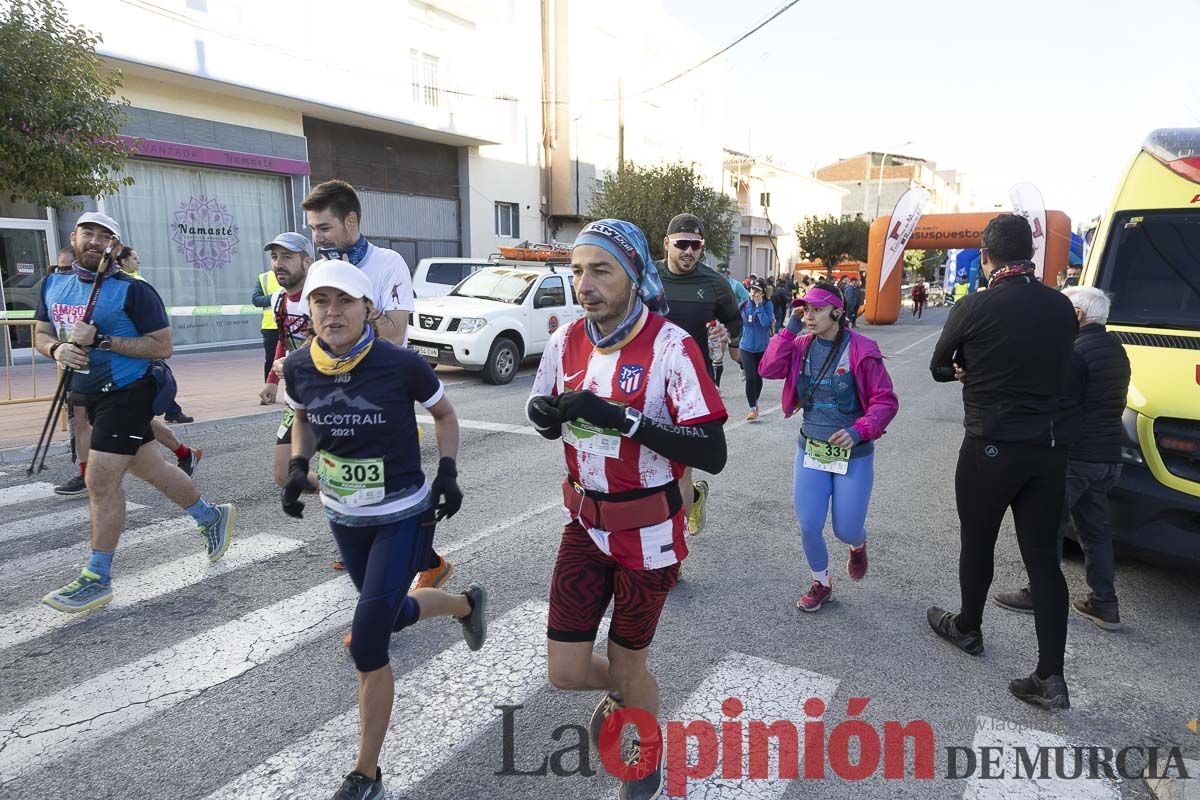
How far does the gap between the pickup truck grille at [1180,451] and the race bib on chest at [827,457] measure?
1.71 meters

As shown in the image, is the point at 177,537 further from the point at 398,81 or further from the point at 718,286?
the point at 398,81

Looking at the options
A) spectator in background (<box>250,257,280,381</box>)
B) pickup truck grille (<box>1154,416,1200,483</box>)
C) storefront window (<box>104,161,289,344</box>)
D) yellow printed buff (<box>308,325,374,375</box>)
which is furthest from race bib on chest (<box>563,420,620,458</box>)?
storefront window (<box>104,161,289,344</box>)

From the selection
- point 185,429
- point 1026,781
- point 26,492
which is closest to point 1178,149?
point 1026,781

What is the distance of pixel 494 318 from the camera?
1211 centimetres

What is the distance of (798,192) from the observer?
53906mm

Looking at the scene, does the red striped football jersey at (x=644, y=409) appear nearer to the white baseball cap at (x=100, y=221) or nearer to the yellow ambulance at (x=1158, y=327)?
the yellow ambulance at (x=1158, y=327)

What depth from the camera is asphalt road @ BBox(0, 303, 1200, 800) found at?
8.84 ft

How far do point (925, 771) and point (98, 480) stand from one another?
4221 mm

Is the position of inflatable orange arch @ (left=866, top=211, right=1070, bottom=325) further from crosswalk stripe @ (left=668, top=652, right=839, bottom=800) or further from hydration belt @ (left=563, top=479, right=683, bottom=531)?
hydration belt @ (left=563, top=479, right=683, bottom=531)

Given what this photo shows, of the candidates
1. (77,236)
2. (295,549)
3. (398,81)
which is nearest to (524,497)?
(295,549)

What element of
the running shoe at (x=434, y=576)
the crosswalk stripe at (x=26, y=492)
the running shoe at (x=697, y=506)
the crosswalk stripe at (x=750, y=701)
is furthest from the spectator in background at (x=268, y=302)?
the crosswalk stripe at (x=750, y=701)

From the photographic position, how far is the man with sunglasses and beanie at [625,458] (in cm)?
229

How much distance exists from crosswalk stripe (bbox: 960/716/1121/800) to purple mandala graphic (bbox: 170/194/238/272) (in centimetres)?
1726

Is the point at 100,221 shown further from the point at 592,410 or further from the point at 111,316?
the point at 592,410
